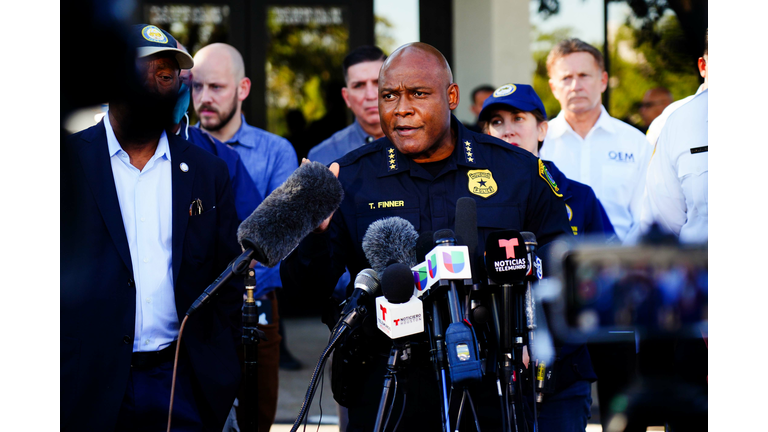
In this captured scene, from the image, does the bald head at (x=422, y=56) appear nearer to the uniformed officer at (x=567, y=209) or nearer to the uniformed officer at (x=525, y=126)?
the uniformed officer at (x=567, y=209)

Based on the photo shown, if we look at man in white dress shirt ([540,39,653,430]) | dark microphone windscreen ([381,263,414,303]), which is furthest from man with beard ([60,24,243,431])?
man in white dress shirt ([540,39,653,430])

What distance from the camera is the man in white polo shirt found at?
4.48 metres

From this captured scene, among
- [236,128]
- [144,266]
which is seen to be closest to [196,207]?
[144,266]

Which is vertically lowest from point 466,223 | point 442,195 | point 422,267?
point 422,267

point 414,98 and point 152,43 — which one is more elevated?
point 152,43

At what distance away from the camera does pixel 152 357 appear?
2.91 m

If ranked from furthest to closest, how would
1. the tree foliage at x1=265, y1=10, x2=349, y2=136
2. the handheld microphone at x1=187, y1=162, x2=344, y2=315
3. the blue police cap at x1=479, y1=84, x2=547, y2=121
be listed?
the tree foliage at x1=265, y1=10, x2=349, y2=136, the blue police cap at x1=479, y1=84, x2=547, y2=121, the handheld microphone at x1=187, y1=162, x2=344, y2=315

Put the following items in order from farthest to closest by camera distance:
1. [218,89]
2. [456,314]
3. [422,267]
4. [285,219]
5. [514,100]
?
[218,89], [514,100], [285,219], [422,267], [456,314]

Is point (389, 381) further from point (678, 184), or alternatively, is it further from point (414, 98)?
point (678, 184)

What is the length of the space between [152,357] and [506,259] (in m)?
1.56

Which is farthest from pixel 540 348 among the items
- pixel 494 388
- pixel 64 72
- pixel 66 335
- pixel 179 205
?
pixel 64 72

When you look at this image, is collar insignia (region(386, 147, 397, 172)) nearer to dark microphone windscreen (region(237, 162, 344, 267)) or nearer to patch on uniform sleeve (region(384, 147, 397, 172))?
patch on uniform sleeve (region(384, 147, 397, 172))

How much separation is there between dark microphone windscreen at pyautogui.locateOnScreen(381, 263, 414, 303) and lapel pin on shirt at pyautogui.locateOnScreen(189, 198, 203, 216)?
4.11 feet

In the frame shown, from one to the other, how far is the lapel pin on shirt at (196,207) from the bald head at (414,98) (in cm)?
82
